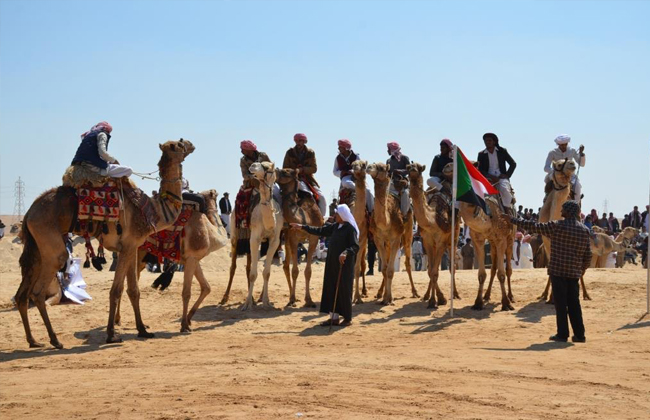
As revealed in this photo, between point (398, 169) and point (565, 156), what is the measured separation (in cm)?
331

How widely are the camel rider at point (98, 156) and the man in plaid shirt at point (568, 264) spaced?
18.7ft

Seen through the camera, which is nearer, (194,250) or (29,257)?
(29,257)

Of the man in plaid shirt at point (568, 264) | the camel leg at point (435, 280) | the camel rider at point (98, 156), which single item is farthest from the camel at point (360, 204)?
the camel rider at point (98, 156)

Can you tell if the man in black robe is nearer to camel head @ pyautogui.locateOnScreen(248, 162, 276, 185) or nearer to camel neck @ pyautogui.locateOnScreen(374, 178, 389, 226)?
camel head @ pyautogui.locateOnScreen(248, 162, 276, 185)

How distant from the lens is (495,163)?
17766mm

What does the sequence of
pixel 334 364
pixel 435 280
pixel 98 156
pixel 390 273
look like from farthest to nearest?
pixel 390 273 < pixel 435 280 < pixel 98 156 < pixel 334 364

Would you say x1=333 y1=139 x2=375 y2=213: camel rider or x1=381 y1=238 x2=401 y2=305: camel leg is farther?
x1=333 y1=139 x2=375 y2=213: camel rider

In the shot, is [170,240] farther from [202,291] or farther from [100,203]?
[100,203]

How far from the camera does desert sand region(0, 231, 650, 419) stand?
8773mm

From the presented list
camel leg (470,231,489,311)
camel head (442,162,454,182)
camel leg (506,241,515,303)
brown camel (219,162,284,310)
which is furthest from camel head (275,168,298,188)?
camel leg (506,241,515,303)

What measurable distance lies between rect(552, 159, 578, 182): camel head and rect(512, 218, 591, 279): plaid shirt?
3.87 m

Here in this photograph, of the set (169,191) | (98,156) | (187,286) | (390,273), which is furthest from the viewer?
(390,273)

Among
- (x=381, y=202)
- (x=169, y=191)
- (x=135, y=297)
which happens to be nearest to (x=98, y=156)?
(x=169, y=191)

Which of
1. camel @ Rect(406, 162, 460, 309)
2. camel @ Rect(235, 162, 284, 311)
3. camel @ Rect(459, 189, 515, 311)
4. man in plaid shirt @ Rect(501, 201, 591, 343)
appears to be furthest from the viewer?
camel @ Rect(406, 162, 460, 309)
